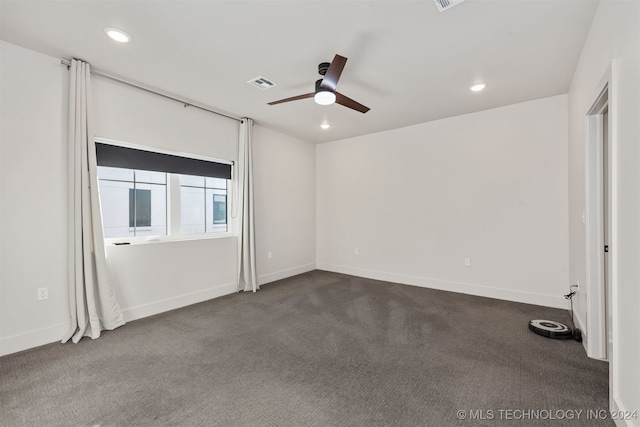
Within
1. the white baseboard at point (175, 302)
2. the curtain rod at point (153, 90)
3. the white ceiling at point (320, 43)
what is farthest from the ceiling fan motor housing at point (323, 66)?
the white baseboard at point (175, 302)

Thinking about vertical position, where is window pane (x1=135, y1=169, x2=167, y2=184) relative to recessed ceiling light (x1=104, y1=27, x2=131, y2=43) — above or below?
below

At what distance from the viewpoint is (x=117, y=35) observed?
2344 millimetres

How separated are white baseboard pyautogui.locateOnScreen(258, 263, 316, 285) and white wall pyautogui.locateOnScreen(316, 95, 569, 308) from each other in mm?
502

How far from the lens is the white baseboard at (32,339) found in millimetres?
2473

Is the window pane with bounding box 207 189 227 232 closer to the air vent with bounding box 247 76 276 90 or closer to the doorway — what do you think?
the air vent with bounding box 247 76 276 90

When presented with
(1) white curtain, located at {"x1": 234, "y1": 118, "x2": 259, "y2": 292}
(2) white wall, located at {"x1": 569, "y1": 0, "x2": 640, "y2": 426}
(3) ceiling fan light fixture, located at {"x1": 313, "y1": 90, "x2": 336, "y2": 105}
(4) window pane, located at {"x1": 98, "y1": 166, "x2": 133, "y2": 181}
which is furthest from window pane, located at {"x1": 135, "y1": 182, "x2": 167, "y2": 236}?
(2) white wall, located at {"x1": 569, "y1": 0, "x2": 640, "y2": 426}

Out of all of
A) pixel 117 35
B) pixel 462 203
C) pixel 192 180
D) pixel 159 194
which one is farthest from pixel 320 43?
pixel 462 203

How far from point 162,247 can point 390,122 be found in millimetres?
3865

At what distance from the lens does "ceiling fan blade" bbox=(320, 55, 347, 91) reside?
7.45 feet

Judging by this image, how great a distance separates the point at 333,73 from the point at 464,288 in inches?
144

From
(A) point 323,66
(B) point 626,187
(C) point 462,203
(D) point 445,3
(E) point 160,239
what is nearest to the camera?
(B) point 626,187

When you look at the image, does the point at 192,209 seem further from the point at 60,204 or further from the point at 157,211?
the point at 60,204

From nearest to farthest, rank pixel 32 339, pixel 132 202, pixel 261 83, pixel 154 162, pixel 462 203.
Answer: pixel 32 339 → pixel 261 83 → pixel 132 202 → pixel 154 162 → pixel 462 203

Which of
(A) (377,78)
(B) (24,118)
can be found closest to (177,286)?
(B) (24,118)
